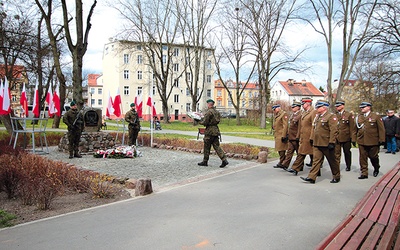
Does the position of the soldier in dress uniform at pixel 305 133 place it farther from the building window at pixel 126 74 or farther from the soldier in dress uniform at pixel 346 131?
the building window at pixel 126 74

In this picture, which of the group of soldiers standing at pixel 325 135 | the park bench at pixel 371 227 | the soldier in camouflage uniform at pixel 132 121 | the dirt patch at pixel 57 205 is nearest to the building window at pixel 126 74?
the soldier in camouflage uniform at pixel 132 121

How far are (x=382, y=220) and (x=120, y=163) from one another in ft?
26.2

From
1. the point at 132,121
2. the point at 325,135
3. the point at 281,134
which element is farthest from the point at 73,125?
the point at 325,135

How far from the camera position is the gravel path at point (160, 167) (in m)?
8.29

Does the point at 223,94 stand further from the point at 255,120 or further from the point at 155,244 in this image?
the point at 155,244

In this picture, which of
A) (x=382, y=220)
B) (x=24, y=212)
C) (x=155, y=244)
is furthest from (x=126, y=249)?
(x=382, y=220)

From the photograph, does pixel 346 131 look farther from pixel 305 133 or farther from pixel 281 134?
pixel 305 133

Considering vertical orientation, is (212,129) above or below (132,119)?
below

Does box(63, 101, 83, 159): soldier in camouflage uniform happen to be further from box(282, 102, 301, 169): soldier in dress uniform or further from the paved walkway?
box(282, 102, 301, 169): soldier in dress uniform

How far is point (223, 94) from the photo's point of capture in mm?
91938

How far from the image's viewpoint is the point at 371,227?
4.26 meters

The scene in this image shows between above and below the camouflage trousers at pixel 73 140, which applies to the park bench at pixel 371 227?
below

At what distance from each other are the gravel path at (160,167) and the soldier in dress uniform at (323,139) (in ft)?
8.21

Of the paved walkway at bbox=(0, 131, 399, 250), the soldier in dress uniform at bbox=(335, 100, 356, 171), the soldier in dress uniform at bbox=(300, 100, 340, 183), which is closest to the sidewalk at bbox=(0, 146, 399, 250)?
the paved walkway at bbox=(0, 131, 399, 250)
